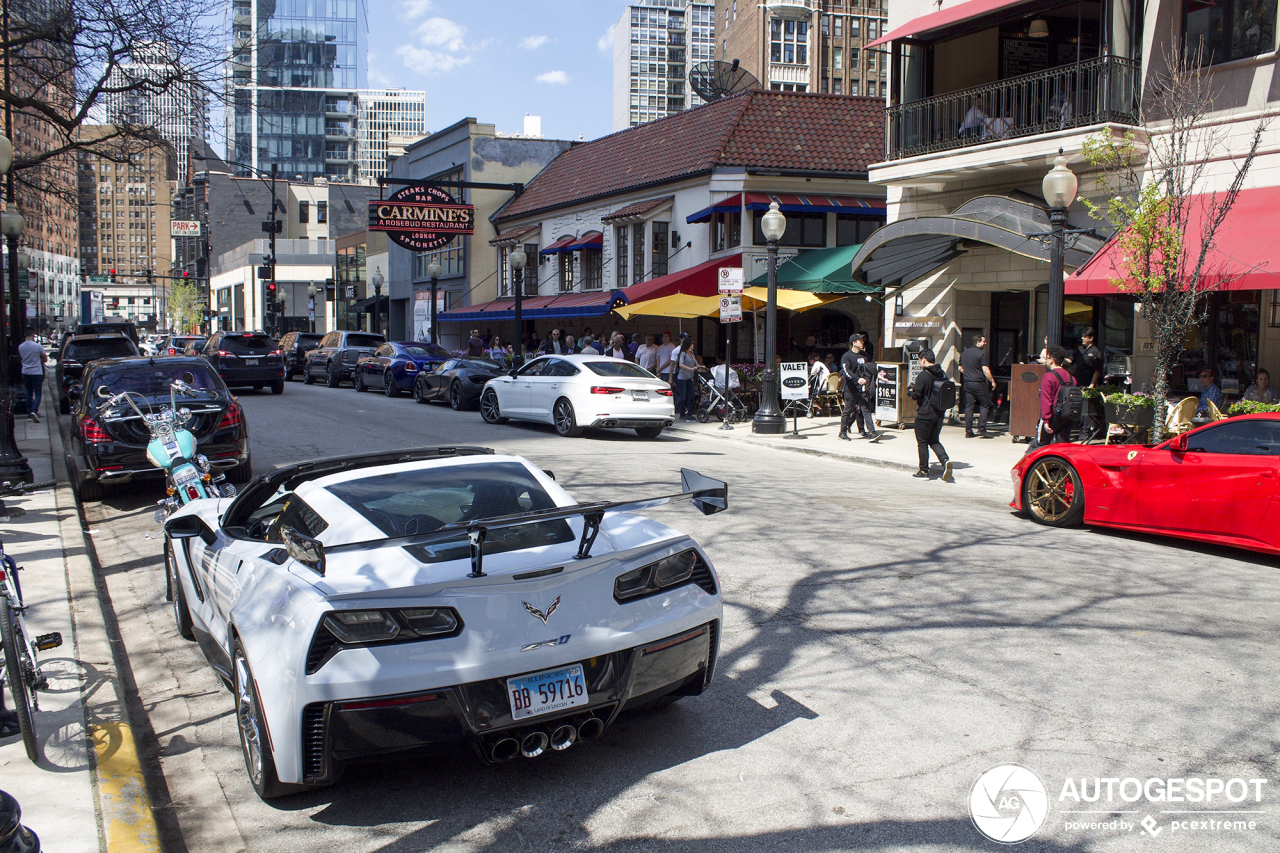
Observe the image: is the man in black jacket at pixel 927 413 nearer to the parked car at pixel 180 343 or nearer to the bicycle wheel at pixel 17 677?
the bicycle wheel at pixel 17 677

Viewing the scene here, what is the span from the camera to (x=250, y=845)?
368cm

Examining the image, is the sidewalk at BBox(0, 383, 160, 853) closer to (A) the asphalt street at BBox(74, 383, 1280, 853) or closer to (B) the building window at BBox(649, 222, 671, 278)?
(A) the asphalt street at BBox(74, 383, 1280, 853)

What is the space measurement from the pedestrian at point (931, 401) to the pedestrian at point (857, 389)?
425 centimetres

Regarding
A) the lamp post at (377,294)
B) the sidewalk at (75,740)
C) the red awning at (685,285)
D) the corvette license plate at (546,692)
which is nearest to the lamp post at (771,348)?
the red awning at (685,285)

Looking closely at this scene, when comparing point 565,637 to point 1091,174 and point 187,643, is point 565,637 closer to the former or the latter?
point 187,643

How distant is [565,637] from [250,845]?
140 centimetres

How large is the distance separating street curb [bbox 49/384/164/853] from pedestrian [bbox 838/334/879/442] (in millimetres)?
12367

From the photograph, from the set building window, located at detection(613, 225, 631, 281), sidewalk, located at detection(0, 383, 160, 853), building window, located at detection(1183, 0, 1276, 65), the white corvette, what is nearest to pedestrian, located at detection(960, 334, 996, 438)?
building window, located at detection(1183, 0, 1276, 65)

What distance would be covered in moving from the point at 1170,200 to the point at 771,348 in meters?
7.03

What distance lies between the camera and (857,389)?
17.3 meters

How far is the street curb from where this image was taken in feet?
12.0

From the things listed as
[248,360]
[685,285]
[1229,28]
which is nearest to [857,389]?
[1229,28]

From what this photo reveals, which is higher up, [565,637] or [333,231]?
[333,231]

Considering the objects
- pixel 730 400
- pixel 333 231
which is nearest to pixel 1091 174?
pixel 730 400
